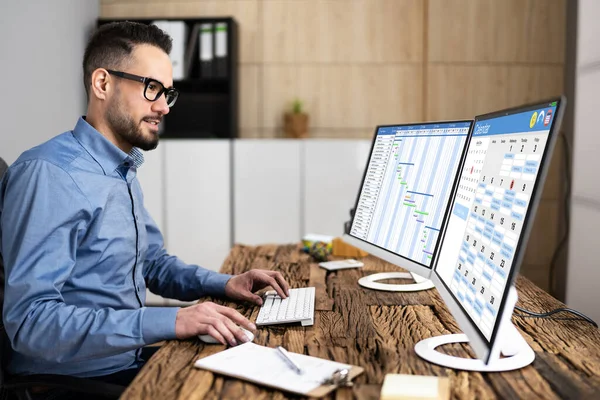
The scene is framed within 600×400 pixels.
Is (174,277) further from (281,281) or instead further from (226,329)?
(226,329)

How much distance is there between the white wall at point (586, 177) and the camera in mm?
2926

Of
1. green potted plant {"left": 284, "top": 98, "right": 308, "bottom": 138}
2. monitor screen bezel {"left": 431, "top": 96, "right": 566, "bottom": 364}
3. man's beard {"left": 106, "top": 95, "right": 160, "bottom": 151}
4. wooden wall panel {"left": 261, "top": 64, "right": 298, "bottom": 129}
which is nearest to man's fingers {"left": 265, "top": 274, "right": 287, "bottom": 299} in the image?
man's beard {"left": 106, "top": 95, "right": 160, "bottom": 151}

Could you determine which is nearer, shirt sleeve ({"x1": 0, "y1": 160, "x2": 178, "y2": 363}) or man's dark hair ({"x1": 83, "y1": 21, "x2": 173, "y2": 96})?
shirt sleeve ({"x1": 0, "y1": 160, "x2": 178, "y2": 363})

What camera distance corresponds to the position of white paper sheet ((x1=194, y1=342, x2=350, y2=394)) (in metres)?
0.94

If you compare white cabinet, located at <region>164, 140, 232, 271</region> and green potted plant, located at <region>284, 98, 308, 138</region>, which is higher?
green potted plant, located at <region>284, 98, 308, 138</region>

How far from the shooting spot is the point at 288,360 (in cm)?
103

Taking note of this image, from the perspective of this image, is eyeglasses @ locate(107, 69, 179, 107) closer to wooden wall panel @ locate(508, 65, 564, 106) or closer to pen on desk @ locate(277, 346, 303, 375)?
pen on desk @ locate(277, 346, 303, 375)

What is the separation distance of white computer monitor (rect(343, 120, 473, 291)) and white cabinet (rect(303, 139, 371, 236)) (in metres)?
2.14

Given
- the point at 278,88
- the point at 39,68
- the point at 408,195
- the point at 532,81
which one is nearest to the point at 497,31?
the point at 532,81

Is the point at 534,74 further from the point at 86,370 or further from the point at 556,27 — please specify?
the point at 86,370

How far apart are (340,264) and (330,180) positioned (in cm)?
211

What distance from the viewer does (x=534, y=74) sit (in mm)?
4324

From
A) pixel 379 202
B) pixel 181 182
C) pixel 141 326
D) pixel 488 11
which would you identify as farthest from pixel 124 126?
pixel 488 11

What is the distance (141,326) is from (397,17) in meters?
3.67
